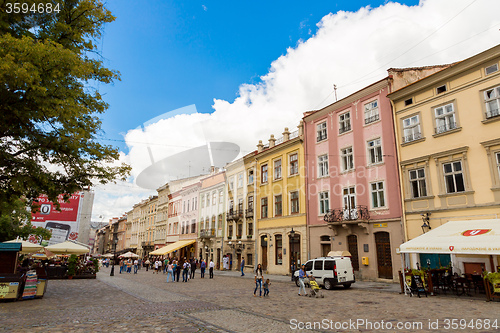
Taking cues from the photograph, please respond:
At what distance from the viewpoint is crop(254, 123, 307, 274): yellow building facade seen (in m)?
30.1

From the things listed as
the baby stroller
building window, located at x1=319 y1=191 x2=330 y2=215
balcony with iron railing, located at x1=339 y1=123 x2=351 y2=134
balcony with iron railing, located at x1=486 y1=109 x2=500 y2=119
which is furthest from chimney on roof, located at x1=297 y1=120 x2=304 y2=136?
the baby stroller

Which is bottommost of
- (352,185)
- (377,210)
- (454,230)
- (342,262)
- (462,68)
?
(342,262)

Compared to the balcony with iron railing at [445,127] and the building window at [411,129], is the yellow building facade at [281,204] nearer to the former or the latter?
the building window at [411,129]

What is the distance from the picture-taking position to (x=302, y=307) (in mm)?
12445

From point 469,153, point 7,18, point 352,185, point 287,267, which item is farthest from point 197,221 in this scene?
point 7,18

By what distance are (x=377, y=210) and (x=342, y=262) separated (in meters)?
6.07

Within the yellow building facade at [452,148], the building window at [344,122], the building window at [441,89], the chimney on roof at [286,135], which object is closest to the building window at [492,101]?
the yellow building facade at [452,148]

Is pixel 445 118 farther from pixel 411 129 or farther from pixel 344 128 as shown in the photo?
pixel 344 128

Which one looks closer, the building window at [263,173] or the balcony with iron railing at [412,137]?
the balcony with iron railing at [412,137]

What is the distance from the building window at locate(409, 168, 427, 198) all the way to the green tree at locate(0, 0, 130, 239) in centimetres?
1738

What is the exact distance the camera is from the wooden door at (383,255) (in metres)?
22.1

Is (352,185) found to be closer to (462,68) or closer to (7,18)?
(462,68)

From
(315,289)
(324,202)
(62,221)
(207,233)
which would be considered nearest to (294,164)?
(324,202)

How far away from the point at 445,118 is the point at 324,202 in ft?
37.0
